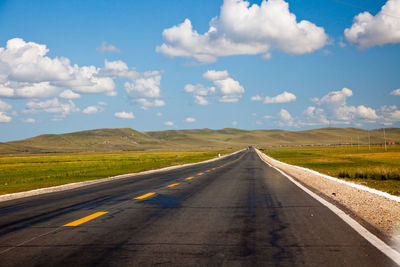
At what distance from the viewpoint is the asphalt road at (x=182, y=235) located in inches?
205

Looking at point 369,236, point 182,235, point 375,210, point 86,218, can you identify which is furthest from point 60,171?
point 369,236

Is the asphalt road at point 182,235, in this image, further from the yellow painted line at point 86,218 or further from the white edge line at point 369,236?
the white edge line at point 369,236

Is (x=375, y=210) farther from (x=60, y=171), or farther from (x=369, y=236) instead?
(x=60, y=171)

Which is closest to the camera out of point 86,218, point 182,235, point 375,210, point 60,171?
point 182,235

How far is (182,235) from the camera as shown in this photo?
665 centimetres

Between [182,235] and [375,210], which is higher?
[182,235]

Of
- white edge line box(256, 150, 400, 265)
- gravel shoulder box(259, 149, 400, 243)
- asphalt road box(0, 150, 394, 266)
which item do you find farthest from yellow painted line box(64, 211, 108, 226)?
gravel shoulder box(259, 149, 400, 243)

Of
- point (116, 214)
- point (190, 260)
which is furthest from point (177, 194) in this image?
point (190, 260)

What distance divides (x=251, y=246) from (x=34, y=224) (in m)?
4.77

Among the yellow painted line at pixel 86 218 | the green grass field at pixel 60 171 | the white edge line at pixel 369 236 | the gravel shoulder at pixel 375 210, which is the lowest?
the green grass field at pixel 60 171

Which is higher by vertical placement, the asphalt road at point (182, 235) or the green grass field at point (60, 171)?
the asphalt road at point (182, 235)

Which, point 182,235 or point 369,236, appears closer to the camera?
point 369,236

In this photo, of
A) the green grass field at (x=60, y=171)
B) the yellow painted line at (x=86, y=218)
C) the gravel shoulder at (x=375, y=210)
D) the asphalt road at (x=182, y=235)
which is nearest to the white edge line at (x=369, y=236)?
the asphalt road at (x=182, y=235)

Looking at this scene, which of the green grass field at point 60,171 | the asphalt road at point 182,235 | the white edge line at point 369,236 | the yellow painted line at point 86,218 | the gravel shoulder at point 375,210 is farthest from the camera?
the green grass field at point 60,171
